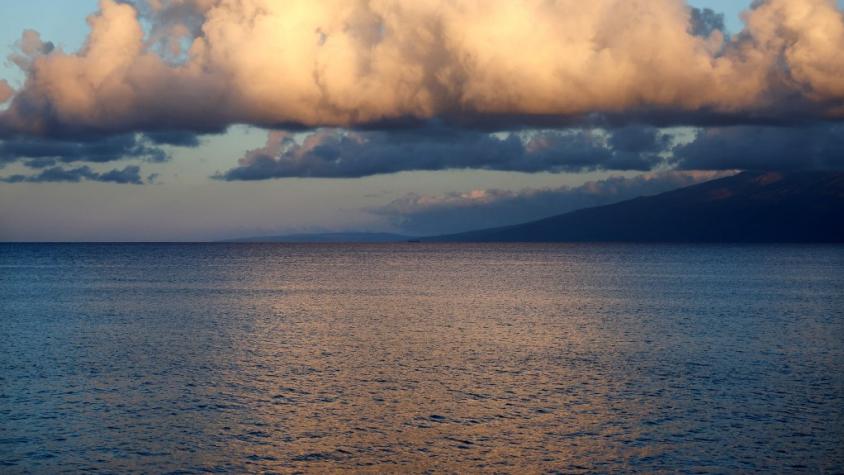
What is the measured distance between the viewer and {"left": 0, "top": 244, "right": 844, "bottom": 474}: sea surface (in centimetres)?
3778

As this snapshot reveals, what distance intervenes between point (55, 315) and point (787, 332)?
78.3 meters

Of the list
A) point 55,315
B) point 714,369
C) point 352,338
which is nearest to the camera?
point 714,369

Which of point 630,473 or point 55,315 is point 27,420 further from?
point 55,315

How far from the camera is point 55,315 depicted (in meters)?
95.1

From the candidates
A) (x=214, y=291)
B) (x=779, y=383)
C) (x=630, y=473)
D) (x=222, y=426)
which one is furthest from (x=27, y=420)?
(x=214, y=291)

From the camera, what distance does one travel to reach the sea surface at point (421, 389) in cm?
3778

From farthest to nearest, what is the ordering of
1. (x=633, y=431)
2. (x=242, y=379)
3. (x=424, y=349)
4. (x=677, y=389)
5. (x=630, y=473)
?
1. (x=424, y=349)
2. (x=242, y=379)
3. (x=677, y=389)
4. (x=633, y=431)
5. (x=630, y=473)

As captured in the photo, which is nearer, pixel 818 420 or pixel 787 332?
pixel 818 420

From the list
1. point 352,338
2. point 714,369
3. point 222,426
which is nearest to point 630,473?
point 222,426

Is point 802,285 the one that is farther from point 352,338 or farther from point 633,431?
point 633,431

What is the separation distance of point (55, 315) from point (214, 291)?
135 feet

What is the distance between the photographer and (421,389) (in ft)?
169

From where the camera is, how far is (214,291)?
5335 inches

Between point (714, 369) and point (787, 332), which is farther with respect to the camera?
point (787, 332)
